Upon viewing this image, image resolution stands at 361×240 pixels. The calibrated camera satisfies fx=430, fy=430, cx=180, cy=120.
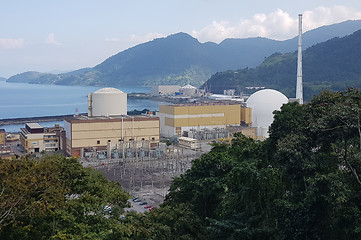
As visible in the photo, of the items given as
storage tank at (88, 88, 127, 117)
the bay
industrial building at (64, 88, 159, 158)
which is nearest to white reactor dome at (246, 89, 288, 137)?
industrial building at (64, 88, 159, 158)

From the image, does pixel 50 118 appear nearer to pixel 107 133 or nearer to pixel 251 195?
pixel 107 133

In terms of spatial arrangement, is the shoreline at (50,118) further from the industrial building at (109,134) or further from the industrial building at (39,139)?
the industrial building at (109,134)

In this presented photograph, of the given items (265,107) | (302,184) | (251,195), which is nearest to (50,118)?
(265,107)

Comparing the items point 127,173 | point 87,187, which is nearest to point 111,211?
point 87,187

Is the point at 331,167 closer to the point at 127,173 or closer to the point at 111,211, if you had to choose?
the point at 111,211

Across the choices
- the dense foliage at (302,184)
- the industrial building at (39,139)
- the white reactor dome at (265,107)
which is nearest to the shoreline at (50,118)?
the industrial building at (39,139)

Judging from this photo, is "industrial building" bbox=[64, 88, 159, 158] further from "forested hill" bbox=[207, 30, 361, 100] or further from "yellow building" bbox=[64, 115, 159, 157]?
"forested hill" bbox=[207, 30, 361, 100]

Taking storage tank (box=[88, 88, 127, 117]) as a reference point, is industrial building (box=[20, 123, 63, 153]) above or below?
below
